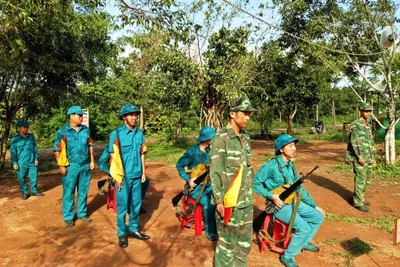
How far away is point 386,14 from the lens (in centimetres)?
882

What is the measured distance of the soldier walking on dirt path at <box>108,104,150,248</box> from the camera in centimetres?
410

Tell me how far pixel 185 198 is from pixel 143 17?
2.72 metres

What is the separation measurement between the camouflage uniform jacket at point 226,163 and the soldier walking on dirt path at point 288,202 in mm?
702

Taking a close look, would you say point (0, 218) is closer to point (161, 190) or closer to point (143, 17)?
point (161, 190)

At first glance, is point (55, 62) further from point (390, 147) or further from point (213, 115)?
point (390, 147)

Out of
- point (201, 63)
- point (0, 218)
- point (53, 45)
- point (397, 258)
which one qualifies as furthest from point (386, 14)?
point (0, 218)

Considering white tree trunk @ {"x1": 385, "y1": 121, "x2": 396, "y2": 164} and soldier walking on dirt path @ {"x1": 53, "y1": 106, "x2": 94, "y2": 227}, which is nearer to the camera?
soldier walking on dirt path @ {"x1": 53, "y1": 106, "x2": 94, "y2": 227}

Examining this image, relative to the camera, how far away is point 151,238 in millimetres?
4488

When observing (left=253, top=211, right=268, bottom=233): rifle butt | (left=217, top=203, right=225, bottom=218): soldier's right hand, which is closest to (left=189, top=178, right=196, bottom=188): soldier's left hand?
(left=253, top=211, right=268, bottom=233): rifle butt

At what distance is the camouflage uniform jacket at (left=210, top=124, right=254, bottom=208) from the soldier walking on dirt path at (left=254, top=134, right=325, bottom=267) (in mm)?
702

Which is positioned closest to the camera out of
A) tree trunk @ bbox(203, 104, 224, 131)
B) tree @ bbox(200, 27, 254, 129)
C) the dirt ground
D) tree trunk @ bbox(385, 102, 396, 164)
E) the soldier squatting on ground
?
the dirt ground

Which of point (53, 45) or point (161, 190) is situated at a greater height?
point (53, 45)

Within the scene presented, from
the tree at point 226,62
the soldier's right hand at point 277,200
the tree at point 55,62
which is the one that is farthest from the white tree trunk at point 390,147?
the tree at point 55,62

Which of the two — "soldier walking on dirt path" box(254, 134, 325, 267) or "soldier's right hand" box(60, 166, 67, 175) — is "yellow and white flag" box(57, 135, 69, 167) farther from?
"soldier walking on dirt path" box(254, 134, 325, 267)
